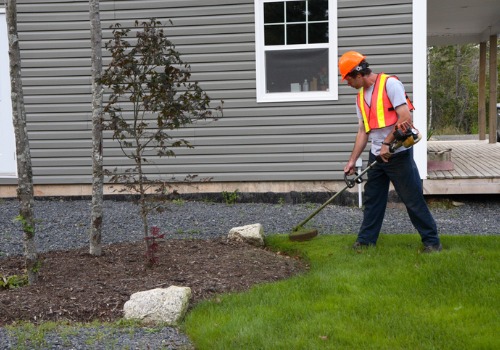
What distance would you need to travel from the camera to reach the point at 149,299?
445cm

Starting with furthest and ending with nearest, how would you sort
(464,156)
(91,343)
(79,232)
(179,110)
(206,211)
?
(464,156) → (206,211) → (79,232) → (179,110) → (91,343)

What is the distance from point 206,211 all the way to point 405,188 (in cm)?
331

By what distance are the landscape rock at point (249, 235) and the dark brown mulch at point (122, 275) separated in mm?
98

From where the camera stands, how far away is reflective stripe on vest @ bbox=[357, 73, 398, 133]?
18.6 ft

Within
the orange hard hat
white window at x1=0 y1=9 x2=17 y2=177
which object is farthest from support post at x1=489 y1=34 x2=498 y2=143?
white window at x1=0 y1=9 x2=17 y2=177

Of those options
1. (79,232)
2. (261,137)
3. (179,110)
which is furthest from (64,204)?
(179,110)

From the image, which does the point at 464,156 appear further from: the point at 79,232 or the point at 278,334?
the point at 278,334

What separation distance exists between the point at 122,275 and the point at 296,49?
4.67m

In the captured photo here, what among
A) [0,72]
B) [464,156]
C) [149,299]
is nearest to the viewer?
[149,299]

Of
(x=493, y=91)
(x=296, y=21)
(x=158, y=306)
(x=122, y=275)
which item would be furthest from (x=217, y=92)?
(x=493, y=91)

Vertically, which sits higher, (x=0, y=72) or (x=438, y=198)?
(x=0, y=72)

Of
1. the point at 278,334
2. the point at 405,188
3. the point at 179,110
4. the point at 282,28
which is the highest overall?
the point at 282,28

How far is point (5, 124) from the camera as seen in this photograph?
9688mm

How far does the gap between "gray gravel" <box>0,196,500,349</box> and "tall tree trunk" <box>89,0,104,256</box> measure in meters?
0.75
